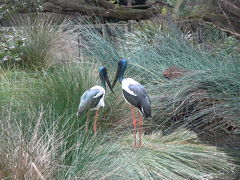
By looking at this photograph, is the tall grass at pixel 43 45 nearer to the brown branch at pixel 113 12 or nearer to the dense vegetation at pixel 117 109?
the dense vegetation at pixel 117 109

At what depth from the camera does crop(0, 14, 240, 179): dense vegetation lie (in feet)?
13.4

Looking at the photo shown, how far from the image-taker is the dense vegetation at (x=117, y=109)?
4078mm

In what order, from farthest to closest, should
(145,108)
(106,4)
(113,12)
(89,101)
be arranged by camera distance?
(106,4) → (113,12) → (145,108) → (89,101)

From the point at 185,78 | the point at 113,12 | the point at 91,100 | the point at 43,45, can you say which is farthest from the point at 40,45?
the point at 91,100

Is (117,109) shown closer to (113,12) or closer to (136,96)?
(136,96)

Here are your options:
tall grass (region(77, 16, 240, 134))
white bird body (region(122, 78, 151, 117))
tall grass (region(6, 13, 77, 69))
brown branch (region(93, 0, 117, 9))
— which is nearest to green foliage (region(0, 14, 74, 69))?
tall grass (region(6, 13, 77, 69))

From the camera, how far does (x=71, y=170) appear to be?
3990 mm

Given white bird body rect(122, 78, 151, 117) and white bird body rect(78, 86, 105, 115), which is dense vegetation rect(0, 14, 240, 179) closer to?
white bird body rect(78, 86, 105, 115)

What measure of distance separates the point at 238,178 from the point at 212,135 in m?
1.40

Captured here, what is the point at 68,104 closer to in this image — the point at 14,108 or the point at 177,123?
the point at 14,108

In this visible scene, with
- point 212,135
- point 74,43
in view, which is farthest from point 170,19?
point 212,135

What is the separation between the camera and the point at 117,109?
649 centimetres

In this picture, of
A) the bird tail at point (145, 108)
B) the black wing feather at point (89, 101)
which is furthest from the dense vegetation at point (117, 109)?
the bird tail at point (145, 108)

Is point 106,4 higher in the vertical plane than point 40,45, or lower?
higher
